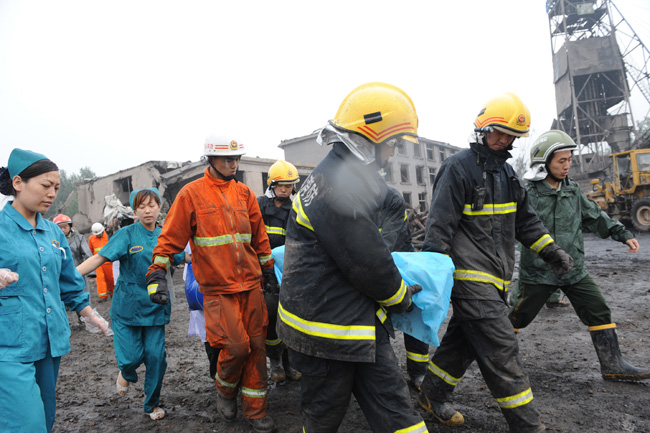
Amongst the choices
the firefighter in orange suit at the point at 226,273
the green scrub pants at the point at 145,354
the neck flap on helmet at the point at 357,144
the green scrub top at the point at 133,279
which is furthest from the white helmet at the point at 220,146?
the green scrub pants at the point at 145,354

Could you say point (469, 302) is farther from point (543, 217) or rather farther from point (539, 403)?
point (543, 217)

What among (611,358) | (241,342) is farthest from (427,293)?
(611,358)

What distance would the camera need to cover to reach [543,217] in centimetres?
383

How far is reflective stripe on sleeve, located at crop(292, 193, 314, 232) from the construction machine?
17.4 meters

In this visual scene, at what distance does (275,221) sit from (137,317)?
1740 mm

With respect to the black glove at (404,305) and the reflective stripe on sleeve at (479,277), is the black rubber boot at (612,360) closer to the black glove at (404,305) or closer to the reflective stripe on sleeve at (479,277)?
the reflective stripe on sleeve at (479,277)

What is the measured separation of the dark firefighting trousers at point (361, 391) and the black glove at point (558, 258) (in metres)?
1.67

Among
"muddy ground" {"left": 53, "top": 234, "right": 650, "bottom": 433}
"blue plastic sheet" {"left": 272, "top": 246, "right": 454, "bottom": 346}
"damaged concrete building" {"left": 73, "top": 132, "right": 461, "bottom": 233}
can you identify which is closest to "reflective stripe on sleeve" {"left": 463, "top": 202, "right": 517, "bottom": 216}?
"blue plastic sheet" {"left": 272, "top": 246, "right": 454, "bottom": 346}

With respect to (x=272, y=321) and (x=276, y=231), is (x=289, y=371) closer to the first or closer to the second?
(x=272, y=321)

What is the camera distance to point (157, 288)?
2.92 m

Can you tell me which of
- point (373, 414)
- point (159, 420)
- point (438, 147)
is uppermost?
point (438, 147)

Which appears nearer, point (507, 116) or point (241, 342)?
point (507, 116)

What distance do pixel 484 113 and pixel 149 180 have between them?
67.3 feet

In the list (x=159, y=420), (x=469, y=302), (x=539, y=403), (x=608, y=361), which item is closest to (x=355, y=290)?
(x=469, y=302)
